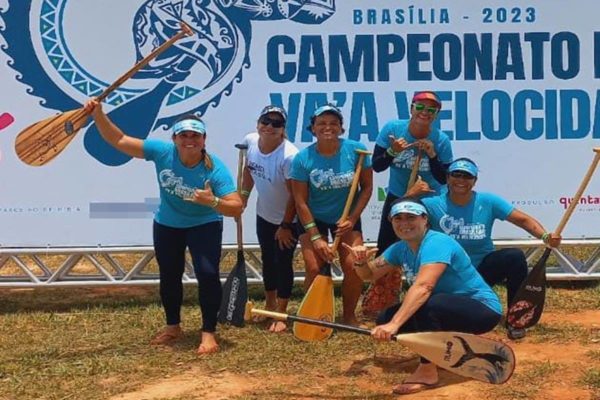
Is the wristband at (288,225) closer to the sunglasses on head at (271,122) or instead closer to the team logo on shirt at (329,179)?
the team logo on shirt at (329,179)

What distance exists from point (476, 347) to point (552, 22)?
363 cm

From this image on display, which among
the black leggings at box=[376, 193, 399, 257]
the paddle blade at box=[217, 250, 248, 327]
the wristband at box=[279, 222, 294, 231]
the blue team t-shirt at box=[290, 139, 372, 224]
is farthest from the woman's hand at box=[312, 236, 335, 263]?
the paddle blade at box=[217, 250, 248, 327]

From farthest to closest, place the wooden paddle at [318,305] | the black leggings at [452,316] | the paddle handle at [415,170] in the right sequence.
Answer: the paddle handle at [415,170] → the wooden paddle at [318,305] → the black leggings at [452,316]

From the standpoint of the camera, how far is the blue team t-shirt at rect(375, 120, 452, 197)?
16.9ft

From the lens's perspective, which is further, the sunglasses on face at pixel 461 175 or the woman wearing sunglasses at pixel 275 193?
the woman wearing sunglasses at pixel 275 193

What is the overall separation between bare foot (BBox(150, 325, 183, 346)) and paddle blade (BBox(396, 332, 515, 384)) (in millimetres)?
2015

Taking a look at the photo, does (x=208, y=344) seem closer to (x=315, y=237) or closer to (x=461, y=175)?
(x=315, y=237)

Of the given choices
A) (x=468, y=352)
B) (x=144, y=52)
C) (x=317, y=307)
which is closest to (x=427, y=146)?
(x=317, y=307)

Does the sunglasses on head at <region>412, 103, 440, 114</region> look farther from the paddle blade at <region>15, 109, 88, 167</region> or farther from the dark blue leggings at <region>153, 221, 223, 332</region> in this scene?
the paddle blade at <region>15, 109, 88, 167</region>

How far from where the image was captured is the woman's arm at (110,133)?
4734mm

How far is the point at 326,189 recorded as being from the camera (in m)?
5.10

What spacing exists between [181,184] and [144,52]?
6.40ft

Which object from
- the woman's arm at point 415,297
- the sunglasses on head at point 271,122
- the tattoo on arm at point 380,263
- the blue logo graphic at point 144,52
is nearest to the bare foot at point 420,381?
the woman's arm at point 415,297

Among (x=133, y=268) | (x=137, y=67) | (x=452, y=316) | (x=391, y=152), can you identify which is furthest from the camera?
(x=133, y=268)
